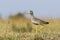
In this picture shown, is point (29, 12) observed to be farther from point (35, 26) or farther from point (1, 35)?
point (1, 35)

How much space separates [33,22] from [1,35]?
2.26 m

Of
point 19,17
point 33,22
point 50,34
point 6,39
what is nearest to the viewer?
point 6,39

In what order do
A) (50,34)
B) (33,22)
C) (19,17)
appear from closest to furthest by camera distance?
(50,34)
(33,22)
(19,17)

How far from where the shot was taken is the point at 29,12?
17.3m

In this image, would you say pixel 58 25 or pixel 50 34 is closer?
pixel 50 34

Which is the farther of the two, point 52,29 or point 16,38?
point 52,29

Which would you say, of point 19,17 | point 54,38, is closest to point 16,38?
point 54,38

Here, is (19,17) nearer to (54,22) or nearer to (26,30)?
(54,22)

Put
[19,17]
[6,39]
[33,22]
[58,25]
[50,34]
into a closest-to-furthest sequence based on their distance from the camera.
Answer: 1. [6,39]
2. [50,34]
3. [33,22]
4. [58,25]
5. [19,17]

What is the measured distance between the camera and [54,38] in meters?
13.8

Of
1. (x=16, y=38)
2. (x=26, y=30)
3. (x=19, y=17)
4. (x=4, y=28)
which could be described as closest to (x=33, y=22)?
(x=26, y=30)

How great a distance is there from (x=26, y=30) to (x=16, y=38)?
2.88 m

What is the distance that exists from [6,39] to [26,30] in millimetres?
2978

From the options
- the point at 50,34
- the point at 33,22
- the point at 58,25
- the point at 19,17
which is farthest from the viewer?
the point at 19,17
